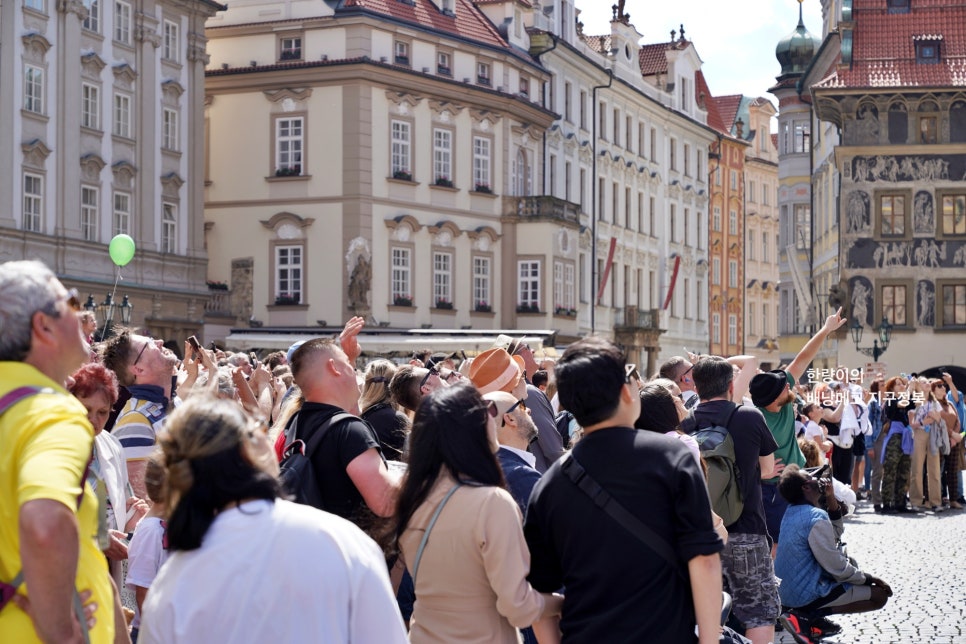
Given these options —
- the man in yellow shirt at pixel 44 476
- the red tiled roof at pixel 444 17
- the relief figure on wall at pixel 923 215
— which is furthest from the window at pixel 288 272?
the man in yellow shirt at pixel 44 476

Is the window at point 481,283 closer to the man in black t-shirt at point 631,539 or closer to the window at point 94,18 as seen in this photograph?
the window at point 94,18

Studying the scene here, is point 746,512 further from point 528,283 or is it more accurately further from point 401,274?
point 528,283

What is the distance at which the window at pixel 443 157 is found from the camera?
45.2 metres

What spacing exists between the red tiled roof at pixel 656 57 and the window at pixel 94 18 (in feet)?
107

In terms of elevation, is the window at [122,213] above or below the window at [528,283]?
above

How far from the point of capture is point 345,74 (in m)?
42.4

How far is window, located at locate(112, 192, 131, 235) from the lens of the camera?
36750 millimetres

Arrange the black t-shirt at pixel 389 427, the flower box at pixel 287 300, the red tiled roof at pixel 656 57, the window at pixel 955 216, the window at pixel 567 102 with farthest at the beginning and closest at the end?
the red tiled roof at pixel 656 57 < the window at pixel 567 102 < the window at pixel 955 216 < the flower box at pixel 287 300 < the black t-shirt at pixel 389 427

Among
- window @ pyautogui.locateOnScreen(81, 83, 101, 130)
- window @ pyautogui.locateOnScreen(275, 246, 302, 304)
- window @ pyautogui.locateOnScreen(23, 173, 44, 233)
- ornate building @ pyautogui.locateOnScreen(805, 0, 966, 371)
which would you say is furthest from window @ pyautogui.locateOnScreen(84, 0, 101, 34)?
ornate building @ pyautogui.locateOnScreen(805, 0, 966, 371)

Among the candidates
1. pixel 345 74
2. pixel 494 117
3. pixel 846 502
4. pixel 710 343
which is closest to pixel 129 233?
pixel 345 74

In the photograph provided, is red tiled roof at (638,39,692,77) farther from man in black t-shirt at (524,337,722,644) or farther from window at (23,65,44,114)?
man in black t-shirt at (524,337,722,644)

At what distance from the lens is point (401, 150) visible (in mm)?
44094

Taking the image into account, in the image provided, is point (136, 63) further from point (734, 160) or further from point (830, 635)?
point (734, 160)

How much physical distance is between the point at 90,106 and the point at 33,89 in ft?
7.60
